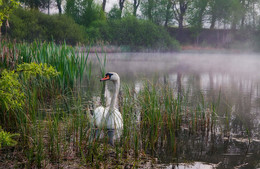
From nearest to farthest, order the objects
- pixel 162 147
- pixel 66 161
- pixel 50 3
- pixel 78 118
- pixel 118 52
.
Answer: pixel 66 161 → pixel 78 118 → pixel 162 147 → pixel 118 52 → pixel 50 3

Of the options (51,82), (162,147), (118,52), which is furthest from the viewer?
(118,52)

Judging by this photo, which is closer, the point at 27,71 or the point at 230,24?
the point at 27,71

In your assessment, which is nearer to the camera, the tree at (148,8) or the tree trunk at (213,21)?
the tree trunk at (213,21)

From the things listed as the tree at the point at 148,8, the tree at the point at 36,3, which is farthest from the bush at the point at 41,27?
the tree at the point at 148,8

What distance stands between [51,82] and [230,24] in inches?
1803

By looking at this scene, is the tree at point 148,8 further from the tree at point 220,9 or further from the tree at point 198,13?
the tree at point 220,9

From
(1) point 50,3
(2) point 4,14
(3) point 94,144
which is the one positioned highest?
(1) point 50,3

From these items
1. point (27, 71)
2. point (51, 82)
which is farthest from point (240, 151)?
point (51, 82)

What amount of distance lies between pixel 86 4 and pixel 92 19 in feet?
7.22

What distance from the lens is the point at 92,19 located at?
40406 mm

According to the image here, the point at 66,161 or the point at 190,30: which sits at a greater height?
the point at 190,30

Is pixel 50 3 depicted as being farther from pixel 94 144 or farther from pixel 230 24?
pixel 94 144

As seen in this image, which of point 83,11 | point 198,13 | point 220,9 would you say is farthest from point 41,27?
point 220,9

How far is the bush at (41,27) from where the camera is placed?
28266 mm
